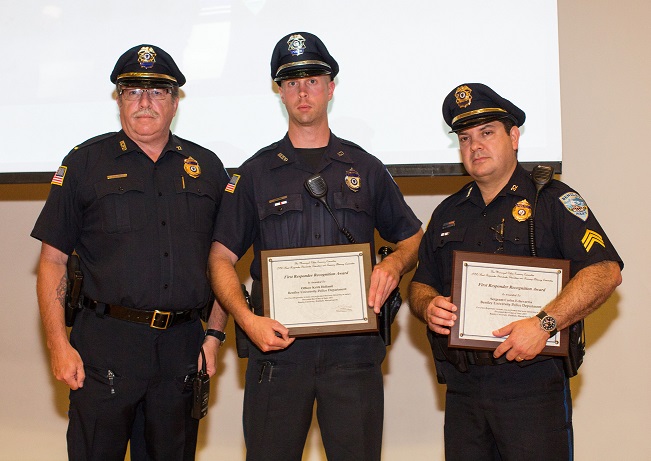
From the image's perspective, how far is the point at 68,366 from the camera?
2467mm

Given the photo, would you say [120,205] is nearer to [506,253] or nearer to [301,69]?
[301,69]

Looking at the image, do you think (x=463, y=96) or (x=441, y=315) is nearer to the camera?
(x=441, y=315)

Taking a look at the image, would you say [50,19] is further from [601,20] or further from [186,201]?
[601,20]

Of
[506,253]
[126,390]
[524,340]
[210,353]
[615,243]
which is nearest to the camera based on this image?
[524,340]

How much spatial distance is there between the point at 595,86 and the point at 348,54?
1.30 metres

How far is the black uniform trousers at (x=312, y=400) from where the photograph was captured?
2467mm

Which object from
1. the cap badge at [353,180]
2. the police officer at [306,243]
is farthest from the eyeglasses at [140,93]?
the cap badge at [353,180]

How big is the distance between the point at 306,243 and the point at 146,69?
2.98 feet

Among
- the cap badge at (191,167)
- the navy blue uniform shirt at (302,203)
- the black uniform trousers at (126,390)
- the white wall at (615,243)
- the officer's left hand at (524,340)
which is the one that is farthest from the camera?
the white wall at (615,243)

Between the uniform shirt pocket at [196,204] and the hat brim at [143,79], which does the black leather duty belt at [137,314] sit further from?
the hat brim at [143,79]

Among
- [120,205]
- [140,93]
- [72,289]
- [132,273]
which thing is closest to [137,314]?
[132,273]

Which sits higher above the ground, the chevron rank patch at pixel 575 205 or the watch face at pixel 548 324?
the chevron rank patch at pixel 575 205

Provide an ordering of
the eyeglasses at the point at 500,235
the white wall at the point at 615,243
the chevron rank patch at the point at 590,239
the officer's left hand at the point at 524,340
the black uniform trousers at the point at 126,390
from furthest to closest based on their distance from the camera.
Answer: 1. the white wall at the point at 615,243
2. the black uniform trousers at the point at 126,390
3. the eyeglasses at the point at 500,235
4. the chevron rank patch at the point at 590,239
5. the officer's left hand at the point at 524,340

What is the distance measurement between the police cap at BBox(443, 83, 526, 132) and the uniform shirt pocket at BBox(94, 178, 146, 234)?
3.97ft
